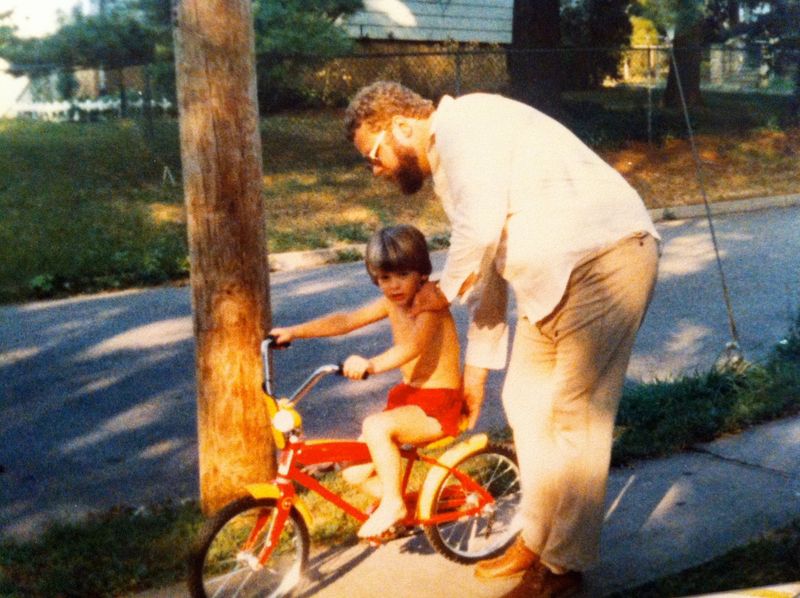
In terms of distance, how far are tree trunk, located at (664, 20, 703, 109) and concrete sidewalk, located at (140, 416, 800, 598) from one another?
15615 millimetres

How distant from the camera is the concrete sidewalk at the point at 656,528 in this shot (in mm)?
4047

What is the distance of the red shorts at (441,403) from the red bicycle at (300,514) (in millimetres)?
93

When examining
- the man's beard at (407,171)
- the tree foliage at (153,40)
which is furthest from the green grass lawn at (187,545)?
the tree foliage at (153,40)

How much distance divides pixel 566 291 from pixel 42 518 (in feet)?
8.89

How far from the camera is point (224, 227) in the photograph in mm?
4098

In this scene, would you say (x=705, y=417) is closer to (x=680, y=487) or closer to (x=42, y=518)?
(x=680, y=487)

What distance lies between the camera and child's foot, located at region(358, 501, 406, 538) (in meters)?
3.84

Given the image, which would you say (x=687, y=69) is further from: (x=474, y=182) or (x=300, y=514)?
(x=300, y=514)

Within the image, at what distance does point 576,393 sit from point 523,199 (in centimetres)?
65

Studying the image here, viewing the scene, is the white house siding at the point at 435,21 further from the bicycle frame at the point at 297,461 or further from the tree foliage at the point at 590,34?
the bicycle frame at the point at 297,461

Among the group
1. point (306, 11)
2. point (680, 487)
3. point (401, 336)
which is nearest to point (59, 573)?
point (401, 336)

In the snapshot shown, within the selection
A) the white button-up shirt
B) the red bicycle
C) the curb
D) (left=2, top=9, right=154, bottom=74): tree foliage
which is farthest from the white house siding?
the white button-up shirt

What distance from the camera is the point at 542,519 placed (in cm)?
382

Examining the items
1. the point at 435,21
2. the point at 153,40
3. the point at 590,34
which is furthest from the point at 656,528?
the point at 590,34
